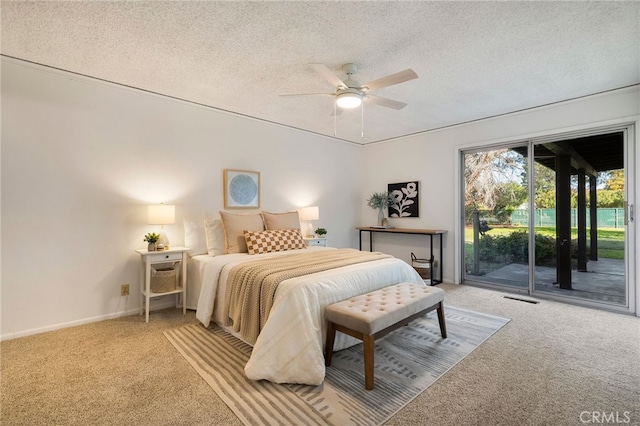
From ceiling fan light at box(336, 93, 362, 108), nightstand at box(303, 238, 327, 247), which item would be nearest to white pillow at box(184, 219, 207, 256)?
nightstand at box(303, 238, 327, 247)

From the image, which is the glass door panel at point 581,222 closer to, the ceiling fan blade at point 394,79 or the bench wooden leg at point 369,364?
the ceiling fan blade at point 394,79

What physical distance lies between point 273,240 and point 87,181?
2044mm

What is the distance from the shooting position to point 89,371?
85.7 inches

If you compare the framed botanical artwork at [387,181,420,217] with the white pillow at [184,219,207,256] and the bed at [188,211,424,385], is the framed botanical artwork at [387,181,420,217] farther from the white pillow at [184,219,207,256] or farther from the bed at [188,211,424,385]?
the white pillow at [184,219,207,256]

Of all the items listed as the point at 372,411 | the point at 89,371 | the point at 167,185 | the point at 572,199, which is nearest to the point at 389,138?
the point at 572,199

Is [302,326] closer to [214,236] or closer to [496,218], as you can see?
[214,236]

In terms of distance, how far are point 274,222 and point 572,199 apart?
385 centimetres

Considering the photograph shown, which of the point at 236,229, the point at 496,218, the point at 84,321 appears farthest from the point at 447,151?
the point at 84,321

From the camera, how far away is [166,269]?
352cm

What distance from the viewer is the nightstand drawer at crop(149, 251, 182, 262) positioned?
3195 millimetres

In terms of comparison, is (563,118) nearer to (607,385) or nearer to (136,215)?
(607,385)

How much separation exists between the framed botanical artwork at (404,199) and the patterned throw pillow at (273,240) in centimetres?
220

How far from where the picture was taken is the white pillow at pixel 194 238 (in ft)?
12.2

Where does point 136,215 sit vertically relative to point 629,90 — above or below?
below
